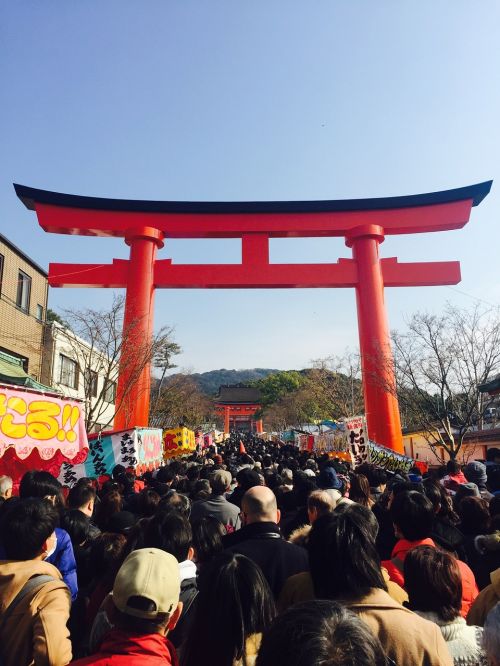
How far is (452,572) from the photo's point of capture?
6.55ft

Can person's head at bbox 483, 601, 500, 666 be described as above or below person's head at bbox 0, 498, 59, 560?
below

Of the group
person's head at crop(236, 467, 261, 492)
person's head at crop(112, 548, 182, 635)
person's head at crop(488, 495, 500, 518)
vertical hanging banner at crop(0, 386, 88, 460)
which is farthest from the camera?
vertical hanging banner at crop(0, 386, 88, 460)

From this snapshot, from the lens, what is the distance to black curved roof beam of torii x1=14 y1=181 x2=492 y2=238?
637 inches

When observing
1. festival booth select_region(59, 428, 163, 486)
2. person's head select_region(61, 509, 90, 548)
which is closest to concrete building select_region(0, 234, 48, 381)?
festival booth select_region(59, 428, 163, 486)

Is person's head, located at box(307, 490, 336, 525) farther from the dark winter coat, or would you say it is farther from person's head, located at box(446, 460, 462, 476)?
person's head, located at box(446, 460, 462, 476)

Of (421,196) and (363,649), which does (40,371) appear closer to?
(421,196)

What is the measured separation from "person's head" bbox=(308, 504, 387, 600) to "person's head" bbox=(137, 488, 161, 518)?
281 cm

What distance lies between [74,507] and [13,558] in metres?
1.82

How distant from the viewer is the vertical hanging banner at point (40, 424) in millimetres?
5754

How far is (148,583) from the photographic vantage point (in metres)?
1.56

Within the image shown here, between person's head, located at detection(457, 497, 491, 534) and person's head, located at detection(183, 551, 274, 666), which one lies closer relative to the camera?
person's head, located at detection(183, 551, 274, 666)

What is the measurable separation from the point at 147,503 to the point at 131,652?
3023 mm

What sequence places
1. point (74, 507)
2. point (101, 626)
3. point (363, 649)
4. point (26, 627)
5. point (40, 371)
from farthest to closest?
point (40, 371)
point (74, 507)
point (101, 626)
point (26, 627)
point (363, 649)

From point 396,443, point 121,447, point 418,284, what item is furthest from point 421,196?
point 121,447
